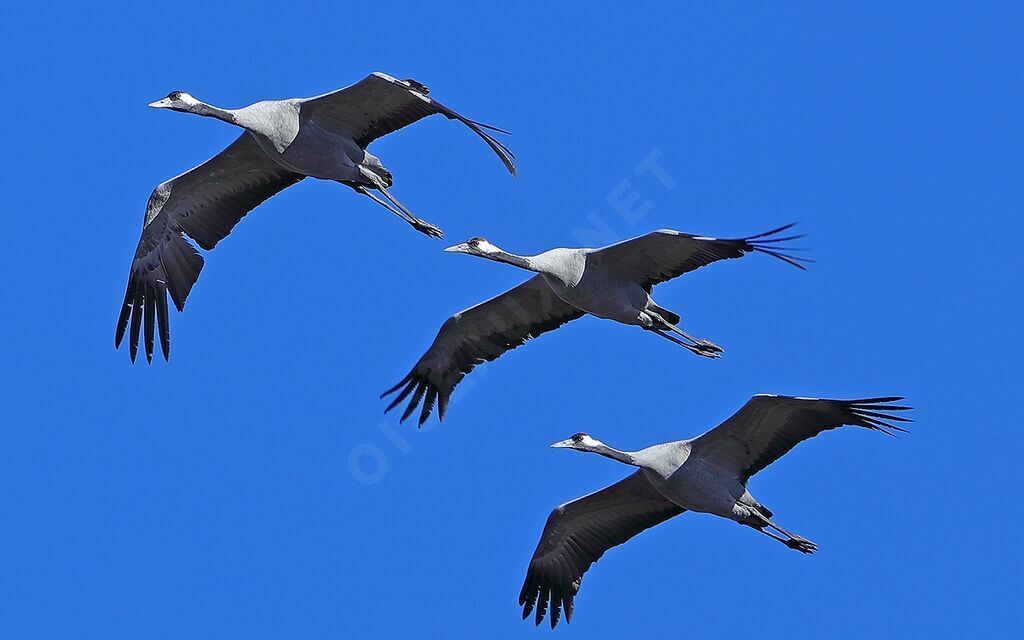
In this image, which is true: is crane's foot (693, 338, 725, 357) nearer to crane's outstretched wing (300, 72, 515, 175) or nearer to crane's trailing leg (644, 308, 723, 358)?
crane's trailing leg (644, 308, 723, 358)

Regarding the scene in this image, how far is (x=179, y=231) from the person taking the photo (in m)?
22.1

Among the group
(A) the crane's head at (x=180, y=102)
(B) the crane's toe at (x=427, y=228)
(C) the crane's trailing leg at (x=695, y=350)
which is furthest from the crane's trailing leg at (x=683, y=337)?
(A) the crane's head at (x=180, y=102)

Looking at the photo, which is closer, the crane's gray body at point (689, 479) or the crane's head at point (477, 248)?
the crane's gray body at point (689, 479)

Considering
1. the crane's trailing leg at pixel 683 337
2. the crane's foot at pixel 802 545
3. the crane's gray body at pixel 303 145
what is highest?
the crane's gray body at pixel 303 145

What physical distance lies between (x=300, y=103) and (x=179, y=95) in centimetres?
139

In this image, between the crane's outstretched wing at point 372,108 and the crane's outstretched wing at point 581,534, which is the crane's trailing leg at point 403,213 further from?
the crane's outstretched wing at point 581,534

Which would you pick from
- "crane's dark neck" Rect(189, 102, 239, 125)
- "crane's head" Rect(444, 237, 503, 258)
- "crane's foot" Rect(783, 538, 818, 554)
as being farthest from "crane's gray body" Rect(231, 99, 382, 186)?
"crane's foot" Rect(783, 538, 818, 554)

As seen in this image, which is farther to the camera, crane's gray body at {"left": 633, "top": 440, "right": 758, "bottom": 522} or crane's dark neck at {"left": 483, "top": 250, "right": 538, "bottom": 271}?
crane's dark neck at {"left": 483, "top": 250, "right": 538, "bottom": 271}

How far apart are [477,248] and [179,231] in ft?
14.1

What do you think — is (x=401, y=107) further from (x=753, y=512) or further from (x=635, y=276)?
(x=753, y=512)

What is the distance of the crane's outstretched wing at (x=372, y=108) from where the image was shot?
1934 centimetres

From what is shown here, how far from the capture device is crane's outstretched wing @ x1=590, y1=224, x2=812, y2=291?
18.8 m

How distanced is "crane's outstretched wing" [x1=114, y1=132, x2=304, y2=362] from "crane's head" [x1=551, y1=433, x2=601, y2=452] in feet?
16.7

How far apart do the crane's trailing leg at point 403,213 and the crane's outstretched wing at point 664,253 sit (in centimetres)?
284
